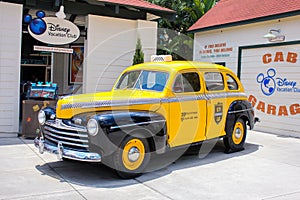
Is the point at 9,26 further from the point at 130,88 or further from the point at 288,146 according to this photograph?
the point at 288,146

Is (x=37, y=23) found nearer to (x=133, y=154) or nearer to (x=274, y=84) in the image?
(x=133, y=154)

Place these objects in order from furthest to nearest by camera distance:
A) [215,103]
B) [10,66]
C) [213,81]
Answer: [10,66] → [213,81] → [215,103]

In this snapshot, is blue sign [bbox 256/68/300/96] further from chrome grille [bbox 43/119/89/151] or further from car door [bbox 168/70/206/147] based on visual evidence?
chrome grille [bbox 43/119/89/151]

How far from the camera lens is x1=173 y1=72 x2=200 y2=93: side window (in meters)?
6.07

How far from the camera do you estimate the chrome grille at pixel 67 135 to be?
16.3 feet

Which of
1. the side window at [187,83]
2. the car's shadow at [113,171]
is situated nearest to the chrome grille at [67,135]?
the car's shadow at [113,171]

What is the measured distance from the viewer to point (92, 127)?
487 cm

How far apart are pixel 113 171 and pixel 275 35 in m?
6.66

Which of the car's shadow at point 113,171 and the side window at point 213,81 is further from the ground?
the side window at point 213,81

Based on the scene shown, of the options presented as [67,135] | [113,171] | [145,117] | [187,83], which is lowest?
[113,171]

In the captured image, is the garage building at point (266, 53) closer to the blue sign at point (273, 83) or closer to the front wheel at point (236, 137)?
the blue sign at point (273, 83)

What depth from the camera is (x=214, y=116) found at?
Result: 6.65 metres

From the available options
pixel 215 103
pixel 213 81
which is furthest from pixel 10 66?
pixel 215 103

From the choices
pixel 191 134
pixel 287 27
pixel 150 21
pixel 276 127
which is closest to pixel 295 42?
pixel 287 27
